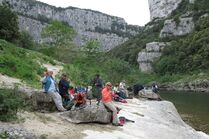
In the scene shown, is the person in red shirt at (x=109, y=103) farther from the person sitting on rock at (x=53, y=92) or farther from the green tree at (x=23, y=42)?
the green tree at (x=23, y=42)

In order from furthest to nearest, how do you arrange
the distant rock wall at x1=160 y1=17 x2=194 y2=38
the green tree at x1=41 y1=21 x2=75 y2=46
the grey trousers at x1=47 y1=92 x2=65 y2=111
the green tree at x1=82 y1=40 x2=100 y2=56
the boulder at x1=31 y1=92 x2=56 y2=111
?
1. the distant rock wall at x1=160 y1=17 x2=194 y2=38
2. the green tree at x1=82 y1=40 x2=100 y2=56
3. the green tree at x1=41 y1=21 x2=75 y2=46
4. the grey trousers at x1=47 y1=92 x2=65 y2=111
5. the boulder at x1=31 y1=92 x2=56 y2=111

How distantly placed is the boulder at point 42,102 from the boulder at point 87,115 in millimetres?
1280

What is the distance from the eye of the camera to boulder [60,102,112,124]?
22625mm

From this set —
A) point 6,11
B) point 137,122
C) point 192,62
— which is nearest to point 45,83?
point 137,122

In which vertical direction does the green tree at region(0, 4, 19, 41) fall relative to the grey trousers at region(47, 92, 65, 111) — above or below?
above

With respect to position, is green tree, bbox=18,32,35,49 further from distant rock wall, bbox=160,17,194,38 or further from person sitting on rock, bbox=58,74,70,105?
distant rock wall, bbox=160,17,194,38

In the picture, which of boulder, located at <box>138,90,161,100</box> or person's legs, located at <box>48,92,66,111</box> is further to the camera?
boulder, located at <box>138,90,161,100</box>

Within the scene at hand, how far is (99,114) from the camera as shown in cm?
2314

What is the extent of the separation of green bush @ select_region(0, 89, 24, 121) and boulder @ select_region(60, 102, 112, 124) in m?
3.57

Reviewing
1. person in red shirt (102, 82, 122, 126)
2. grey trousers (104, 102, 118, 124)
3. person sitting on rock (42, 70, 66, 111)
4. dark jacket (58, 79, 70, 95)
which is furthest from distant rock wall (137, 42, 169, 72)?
person sitting on rock (42, 70, 66, 111)

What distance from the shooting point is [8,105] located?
1912cm

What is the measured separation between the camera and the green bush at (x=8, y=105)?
19.1 metres

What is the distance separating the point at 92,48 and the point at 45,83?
291ft

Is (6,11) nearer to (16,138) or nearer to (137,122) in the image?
(137,122)
